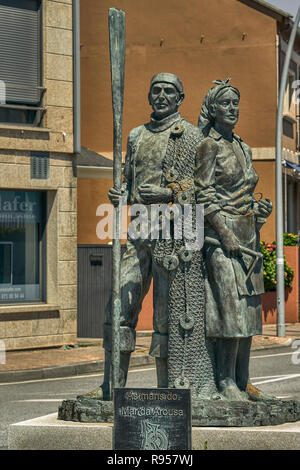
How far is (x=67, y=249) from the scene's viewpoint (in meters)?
18.3

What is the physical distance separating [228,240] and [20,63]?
11.4 meters

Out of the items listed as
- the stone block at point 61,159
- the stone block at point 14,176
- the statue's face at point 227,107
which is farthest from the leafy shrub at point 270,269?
the statue's face at point 227,107

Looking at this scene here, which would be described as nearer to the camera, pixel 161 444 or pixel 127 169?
pixel 161 444

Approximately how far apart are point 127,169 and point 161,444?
2340mm

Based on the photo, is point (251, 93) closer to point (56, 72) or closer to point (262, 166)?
point (262, 166)

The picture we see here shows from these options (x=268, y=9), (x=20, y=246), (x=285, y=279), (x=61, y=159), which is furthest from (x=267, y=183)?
(x=20, y=246)

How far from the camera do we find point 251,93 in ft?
85.1

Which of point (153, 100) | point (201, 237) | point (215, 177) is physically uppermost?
point (153, 100)

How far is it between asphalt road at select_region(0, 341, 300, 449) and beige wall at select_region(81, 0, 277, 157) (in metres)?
10.5

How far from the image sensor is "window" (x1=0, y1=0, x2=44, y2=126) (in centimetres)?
1775

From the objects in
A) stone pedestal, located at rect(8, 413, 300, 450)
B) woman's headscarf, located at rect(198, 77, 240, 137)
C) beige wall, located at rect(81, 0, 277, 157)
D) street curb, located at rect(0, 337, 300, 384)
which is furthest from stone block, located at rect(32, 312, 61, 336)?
woman's headscarf, located at rect(198, 77, 240, 137)

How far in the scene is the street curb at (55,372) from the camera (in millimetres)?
14586
